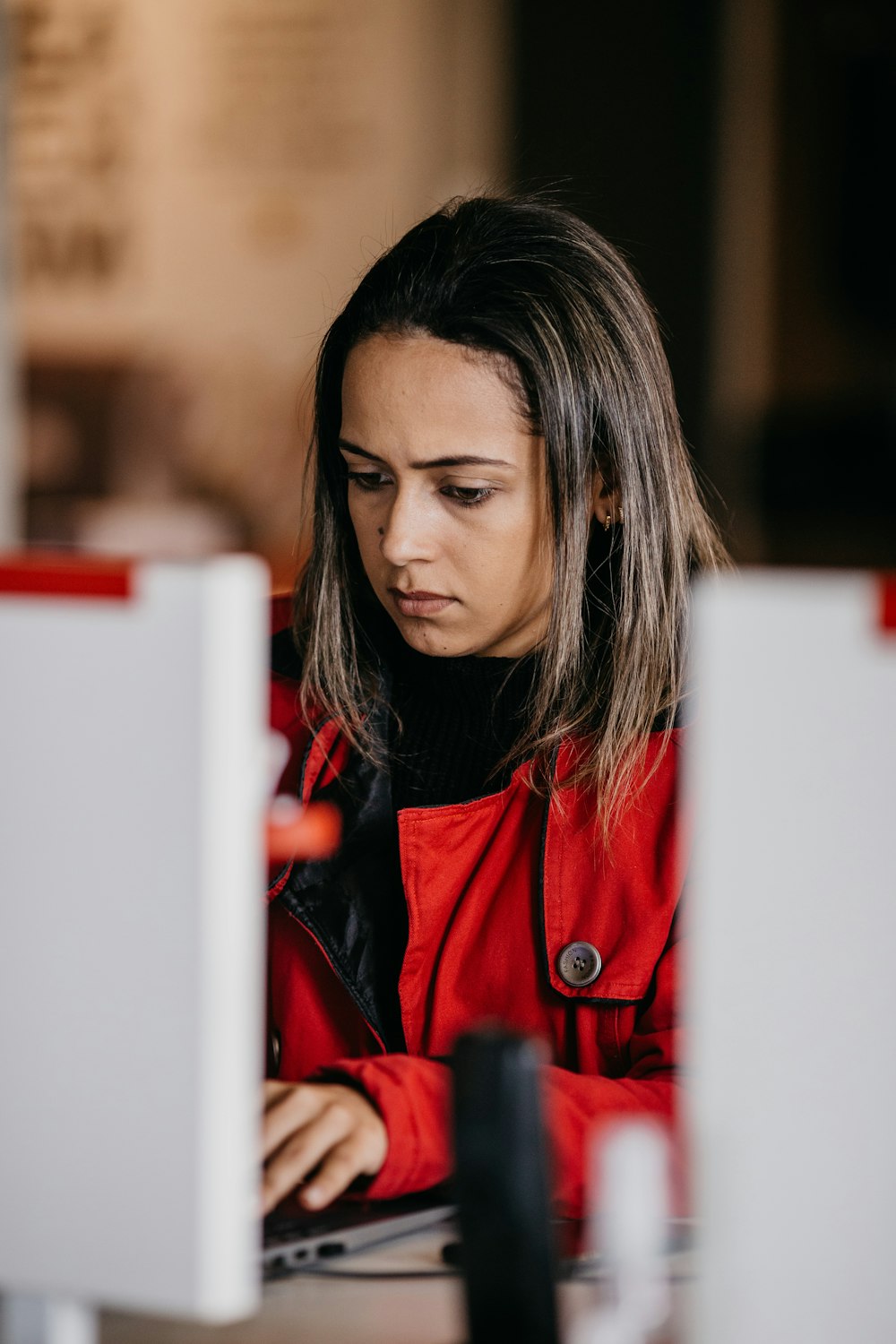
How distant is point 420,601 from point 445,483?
0.12m

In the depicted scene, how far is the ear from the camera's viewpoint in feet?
4.97

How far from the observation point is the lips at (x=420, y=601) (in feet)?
4.89

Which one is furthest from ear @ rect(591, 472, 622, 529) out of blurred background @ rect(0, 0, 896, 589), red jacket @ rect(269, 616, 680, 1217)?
blurred background @ rect(0, 0, 896, 589)

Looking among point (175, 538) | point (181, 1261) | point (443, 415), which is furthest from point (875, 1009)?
point (175, 538)

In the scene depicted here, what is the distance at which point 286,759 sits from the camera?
1637 millimetres

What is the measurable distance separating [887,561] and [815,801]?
336 cm

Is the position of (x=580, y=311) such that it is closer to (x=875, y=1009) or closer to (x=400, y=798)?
(x=400, y=798)

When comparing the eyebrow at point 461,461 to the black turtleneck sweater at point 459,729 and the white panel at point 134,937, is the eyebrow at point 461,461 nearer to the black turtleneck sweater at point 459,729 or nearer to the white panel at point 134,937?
the black turtleneck sweater at point 459,729

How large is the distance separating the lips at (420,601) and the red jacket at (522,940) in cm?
17

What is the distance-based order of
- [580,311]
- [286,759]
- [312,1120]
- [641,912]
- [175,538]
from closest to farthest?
1. [312,1120]
2. [641,912]
3. [580,311]
4. [286,759]
5. [175,538]

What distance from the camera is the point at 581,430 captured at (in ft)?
4.80

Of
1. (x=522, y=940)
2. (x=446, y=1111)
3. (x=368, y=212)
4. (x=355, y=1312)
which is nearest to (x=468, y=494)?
(x=522, y=940)

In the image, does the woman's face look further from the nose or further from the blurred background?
the blurred background

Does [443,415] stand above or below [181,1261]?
above
